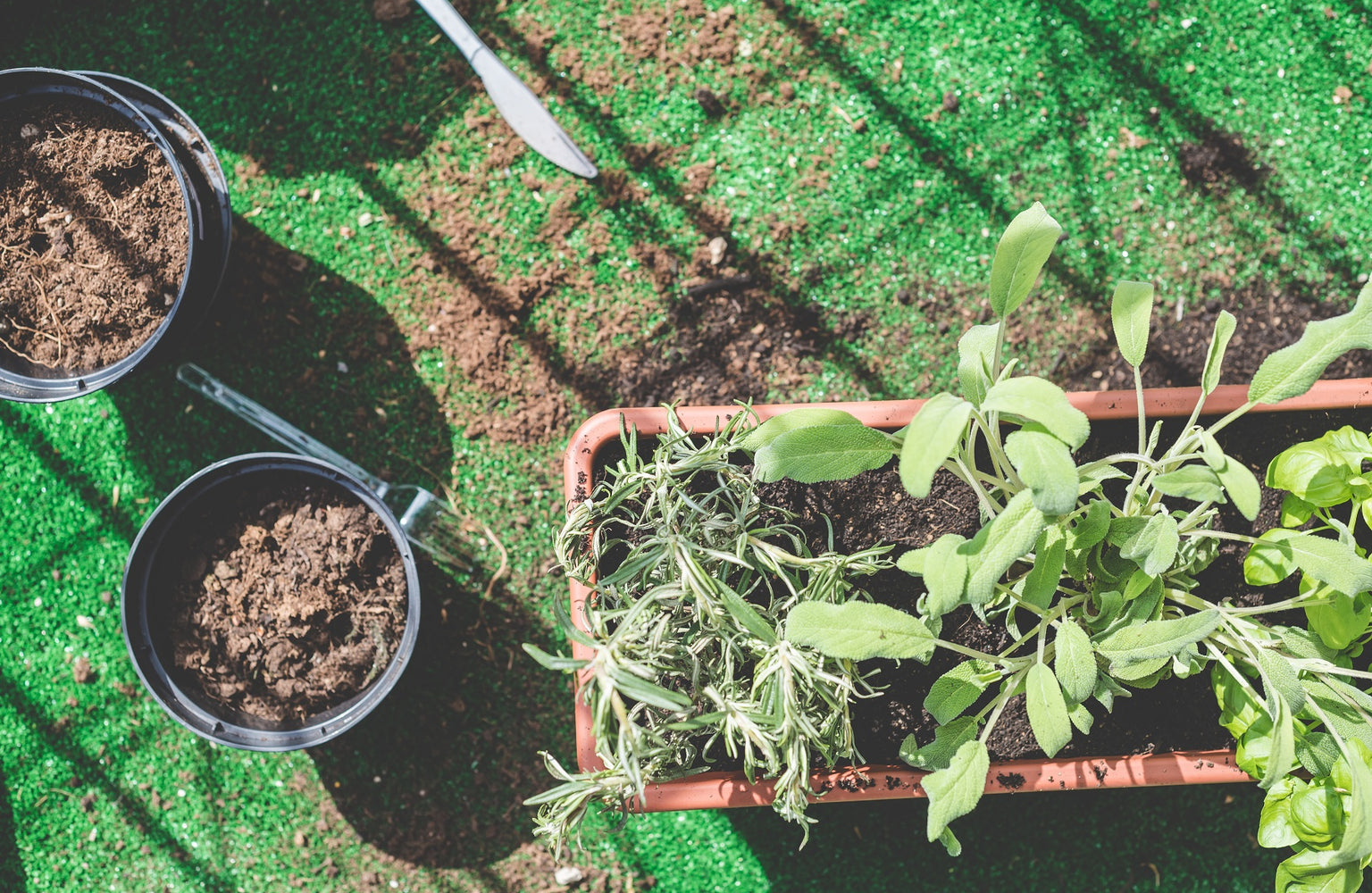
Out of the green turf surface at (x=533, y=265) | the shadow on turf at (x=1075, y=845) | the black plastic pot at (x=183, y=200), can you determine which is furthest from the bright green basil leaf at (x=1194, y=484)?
the black plastic pot at (x=183, y=200)

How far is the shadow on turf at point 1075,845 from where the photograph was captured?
1.59 metres

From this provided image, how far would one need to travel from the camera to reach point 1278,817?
3.46ft

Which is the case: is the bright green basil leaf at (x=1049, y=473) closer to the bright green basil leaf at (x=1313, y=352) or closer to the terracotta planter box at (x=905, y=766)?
the bright green basil leaf at (x=1313, y=352)

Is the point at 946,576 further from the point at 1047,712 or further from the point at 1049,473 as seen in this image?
the point at 1047,712

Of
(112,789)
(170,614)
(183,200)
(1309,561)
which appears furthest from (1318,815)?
(112,789)

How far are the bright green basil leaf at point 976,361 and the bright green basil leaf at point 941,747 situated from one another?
0.42 m

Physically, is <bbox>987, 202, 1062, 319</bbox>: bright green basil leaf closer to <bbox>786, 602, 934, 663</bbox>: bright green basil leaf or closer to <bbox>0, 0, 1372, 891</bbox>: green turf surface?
<bbox>786, 602, 934, 663</bbox>: bright green basil leaf

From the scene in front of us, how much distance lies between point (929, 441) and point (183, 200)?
52.2 inches

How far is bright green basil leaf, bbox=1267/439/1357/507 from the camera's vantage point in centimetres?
103

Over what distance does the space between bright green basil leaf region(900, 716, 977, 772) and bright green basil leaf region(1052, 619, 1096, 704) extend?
0.18m

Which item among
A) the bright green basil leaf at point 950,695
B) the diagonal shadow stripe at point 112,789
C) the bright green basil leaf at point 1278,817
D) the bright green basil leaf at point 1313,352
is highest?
the bright green basil leaf at point 1313,352

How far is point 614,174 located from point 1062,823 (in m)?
1.51

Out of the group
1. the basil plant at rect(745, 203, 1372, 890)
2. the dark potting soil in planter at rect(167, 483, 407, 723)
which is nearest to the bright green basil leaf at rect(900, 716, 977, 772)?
the basil plant at rect(745, 203, 1372, 890)

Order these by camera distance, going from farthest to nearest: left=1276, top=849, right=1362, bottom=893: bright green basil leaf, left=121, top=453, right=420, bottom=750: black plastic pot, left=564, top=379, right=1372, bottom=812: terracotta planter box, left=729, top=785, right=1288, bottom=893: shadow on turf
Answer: left=729, top=785, right=1288, bottom=893: shadow on turf → left=121, top=453, right=420, bottom=750: black plastic pot → left=564, top=379, right=1372, bottom=812: terracotta planter box → left=1276, top=849, right=1362, bottom=893: bright green basil leaf
